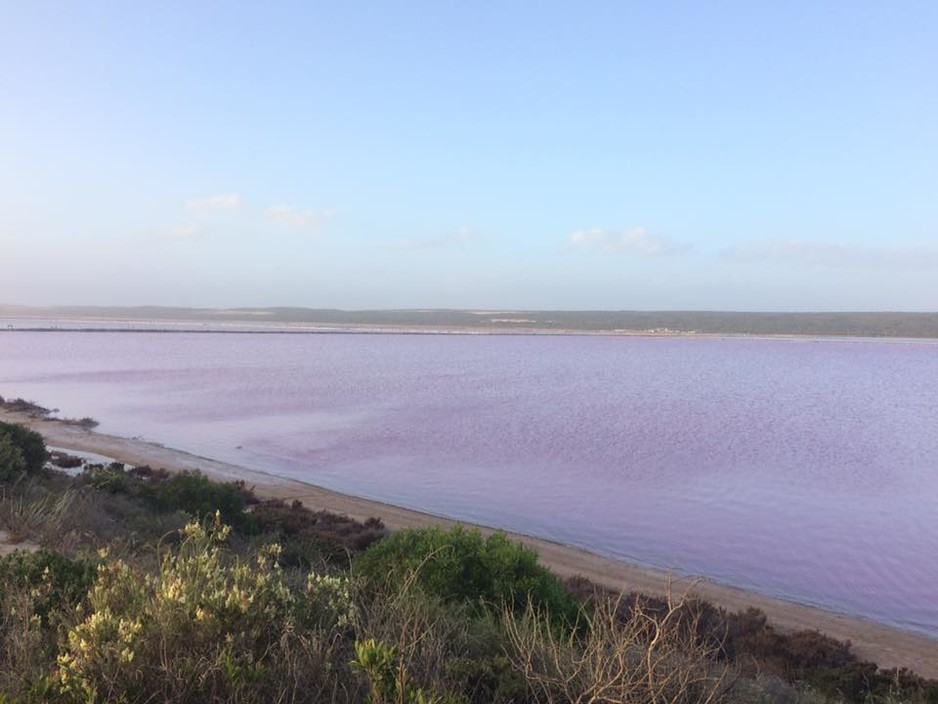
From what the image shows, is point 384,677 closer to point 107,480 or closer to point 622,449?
point 107,480

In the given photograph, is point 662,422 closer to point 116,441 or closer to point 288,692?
point 116,441

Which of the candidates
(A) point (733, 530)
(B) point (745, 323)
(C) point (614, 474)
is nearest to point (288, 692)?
(A) point (733, 530)

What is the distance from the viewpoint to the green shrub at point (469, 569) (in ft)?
20.7

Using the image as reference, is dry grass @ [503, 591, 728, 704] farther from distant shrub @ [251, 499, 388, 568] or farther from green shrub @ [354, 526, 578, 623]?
distant shrub @ [251, 499, 388, 568]

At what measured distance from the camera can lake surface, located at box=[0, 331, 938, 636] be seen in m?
12.7

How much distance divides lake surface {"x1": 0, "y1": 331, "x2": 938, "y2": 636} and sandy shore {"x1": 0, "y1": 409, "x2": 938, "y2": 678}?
1.99 feet

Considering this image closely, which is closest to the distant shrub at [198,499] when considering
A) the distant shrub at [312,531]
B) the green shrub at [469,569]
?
the distant shrub at [312,531]

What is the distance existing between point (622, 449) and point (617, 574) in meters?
11.3

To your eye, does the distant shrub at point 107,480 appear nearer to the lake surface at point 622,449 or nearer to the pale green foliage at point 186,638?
the lake surface at point 622,449

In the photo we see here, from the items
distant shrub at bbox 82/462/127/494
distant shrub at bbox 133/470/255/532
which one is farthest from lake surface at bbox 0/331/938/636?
distant shrub at bbox 82/462/127/494

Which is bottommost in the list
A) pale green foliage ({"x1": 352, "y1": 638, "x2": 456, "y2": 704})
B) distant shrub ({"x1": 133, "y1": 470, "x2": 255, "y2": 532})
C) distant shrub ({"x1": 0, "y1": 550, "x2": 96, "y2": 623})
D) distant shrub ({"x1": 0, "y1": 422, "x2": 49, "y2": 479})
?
distant shrub ({"x1": 133, "y1": 470, "x2": 255, "y2": 532})

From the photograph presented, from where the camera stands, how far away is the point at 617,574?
11203 millimetres

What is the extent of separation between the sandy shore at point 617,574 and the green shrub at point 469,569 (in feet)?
6.49

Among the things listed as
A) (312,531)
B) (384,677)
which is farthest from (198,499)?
(384,677)
